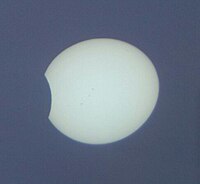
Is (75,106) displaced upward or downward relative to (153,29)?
downward

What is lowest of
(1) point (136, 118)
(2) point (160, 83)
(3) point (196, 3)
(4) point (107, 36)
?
(1) point (136, 118)

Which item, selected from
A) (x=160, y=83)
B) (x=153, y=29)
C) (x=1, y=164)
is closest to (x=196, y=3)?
(x=153, y=29)

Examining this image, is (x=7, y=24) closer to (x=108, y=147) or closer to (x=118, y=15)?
(x=118, y=15)

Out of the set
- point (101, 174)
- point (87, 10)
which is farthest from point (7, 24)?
point (101, 174)

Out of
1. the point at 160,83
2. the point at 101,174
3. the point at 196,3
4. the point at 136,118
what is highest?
the point at 196,3

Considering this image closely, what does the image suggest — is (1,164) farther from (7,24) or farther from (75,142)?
(7,24)

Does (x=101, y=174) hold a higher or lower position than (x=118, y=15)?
lower
